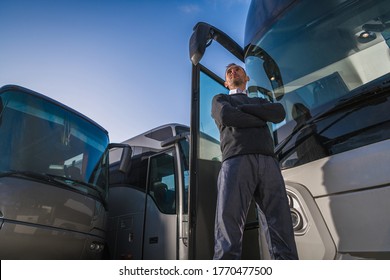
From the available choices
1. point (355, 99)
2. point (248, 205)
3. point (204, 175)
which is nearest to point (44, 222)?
point (204, 175)

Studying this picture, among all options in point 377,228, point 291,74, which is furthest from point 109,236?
point 377,228

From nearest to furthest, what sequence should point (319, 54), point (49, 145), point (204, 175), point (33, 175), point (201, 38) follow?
point (319, 54), point (201, 38), point (204, 175), point (33, 175), point (49, 145)

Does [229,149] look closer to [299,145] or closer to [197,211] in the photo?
[299,145]

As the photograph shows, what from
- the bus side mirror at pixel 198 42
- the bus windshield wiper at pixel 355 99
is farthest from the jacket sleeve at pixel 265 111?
the bus side mirror at pixel 198 42

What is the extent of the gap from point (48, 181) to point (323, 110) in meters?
2.85

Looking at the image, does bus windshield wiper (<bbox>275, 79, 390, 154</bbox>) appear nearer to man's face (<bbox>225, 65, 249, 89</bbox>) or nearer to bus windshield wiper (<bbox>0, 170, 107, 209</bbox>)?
man's face (<bbox>225, 65, 249, 89</bbox>)

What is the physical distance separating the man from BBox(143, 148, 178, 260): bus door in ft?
7.36

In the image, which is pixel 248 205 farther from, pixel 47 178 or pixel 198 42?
pixel 47 178

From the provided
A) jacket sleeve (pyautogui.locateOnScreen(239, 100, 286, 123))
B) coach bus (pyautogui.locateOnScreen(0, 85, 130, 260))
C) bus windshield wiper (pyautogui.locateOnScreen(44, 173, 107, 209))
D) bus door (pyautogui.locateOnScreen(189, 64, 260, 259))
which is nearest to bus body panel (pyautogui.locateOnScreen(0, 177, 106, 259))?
coach bus (pyautogui.locateOnScreen(0, 85, 130, 260))

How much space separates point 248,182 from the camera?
1653mm

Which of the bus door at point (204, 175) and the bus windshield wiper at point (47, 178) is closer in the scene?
the bus door at point (204, 175)

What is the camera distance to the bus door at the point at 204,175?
2000mm

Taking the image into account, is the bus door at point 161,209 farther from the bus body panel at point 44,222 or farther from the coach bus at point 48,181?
the bus body panel at point 44,222

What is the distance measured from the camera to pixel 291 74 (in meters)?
2.14
